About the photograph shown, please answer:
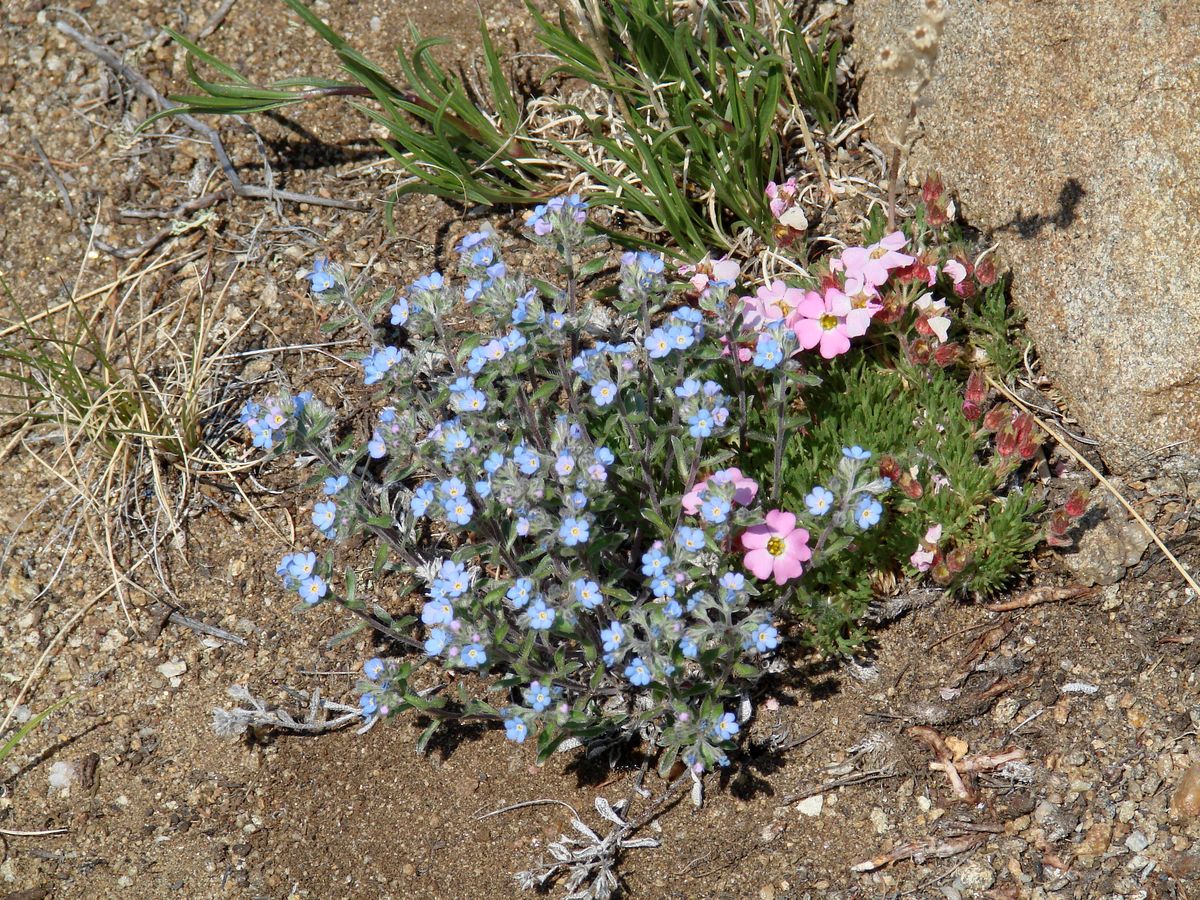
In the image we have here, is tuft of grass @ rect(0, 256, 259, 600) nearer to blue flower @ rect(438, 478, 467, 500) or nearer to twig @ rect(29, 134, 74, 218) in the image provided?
twig @ rect(29, 134, 74, 218)

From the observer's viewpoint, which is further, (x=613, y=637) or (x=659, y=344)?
Result: (x=659, y=344)

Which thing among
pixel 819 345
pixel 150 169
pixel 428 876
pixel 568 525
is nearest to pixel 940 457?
pixel 819 345

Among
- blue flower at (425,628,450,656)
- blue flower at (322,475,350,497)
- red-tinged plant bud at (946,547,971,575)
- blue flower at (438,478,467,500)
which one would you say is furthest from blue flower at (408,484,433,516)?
red-tinged plant bud at (946,547,971,575)

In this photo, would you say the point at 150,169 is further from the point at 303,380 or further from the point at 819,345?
the point at 819,345

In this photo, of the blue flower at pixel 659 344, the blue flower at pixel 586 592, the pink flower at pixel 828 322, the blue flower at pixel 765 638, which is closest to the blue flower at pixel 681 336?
the blue flower at pixel 659 344

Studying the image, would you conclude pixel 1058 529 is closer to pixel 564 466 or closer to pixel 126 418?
pixel 564 466

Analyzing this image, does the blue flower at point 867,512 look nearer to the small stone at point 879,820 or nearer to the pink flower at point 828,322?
Answer: the pink flower at point 828,322

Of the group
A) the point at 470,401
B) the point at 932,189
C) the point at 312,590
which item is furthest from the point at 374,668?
the point at 932,189
